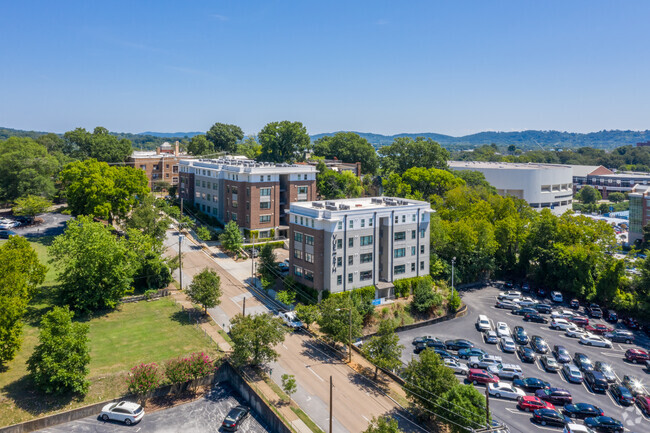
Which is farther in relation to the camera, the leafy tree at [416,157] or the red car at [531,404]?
the leafy tree at [416,157]

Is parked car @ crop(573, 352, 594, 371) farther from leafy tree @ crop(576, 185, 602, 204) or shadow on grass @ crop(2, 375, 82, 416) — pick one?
leafy tree @ crop(576, 185, 602, 204)

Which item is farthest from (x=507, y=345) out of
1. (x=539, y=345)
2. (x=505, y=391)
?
(x=505, y=391)

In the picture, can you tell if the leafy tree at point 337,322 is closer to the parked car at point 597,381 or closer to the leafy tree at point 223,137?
the parked car at point 597,381

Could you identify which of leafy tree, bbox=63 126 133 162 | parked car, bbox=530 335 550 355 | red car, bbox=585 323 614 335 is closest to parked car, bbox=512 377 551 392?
parked car, bbox=530 335 550 355

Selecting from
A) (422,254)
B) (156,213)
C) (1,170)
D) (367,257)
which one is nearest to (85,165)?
(156,213)

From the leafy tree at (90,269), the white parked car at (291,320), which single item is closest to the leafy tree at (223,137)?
the leafy tree at (90,269)

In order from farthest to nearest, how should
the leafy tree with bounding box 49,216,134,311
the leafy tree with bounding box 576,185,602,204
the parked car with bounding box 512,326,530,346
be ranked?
the leafy tree with bounding box 576,185,602,204 < the parked car with bounding box 512,326,530,346 < the leafy tree with bounding box 49,216,134,311
